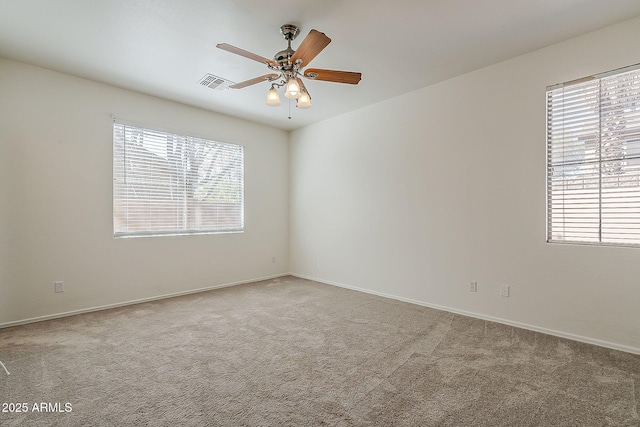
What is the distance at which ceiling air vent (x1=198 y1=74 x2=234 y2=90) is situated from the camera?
11.3 feet

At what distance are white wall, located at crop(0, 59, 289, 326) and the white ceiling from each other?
1.14ft

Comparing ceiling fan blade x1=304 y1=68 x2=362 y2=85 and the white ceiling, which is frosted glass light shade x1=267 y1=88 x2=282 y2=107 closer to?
ceiling fan blade x1=304 y1=68 x2=362 y2=85

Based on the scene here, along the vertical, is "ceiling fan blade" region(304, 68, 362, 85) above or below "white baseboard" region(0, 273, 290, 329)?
above

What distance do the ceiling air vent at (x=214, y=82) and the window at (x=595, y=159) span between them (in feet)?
11.3

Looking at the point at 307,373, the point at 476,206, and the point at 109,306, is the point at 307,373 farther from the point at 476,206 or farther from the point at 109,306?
the point at 109,306

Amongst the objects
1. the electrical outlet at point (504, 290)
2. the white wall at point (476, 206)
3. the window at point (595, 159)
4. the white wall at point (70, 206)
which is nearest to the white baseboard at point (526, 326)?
the white wall at point (476, 206)

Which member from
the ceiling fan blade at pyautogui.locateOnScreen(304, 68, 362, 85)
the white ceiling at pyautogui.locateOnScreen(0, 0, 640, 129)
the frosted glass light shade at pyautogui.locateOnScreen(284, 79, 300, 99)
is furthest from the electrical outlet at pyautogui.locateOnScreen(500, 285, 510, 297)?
the frosted glass light shade at pyautogui.locateOnScreen(284, 79, 300, 99)

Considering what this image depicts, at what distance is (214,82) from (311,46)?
187 centimetres

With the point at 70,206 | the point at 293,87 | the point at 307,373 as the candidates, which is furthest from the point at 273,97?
the point at 70,206

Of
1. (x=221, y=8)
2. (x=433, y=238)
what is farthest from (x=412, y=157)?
(x=221, y=8)

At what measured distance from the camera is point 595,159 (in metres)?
2.70

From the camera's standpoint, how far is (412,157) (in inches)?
154

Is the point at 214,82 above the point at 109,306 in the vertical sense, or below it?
above

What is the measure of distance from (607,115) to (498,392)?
256cm
